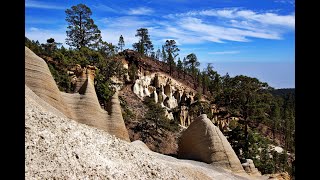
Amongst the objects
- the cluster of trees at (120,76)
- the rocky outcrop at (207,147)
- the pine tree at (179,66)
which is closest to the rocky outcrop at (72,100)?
the rocky outcrop at (207,147)

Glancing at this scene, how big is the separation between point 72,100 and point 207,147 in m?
7.02

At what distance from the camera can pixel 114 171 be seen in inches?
356

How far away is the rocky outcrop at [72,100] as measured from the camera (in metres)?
13.4

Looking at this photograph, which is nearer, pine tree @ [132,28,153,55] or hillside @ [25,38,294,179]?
hillside @ [25,38,294,179]

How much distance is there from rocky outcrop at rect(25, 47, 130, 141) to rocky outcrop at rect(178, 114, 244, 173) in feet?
11.9

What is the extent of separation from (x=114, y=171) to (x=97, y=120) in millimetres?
7463

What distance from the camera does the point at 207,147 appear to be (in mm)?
18109

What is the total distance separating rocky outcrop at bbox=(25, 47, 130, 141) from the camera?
44.1 feet

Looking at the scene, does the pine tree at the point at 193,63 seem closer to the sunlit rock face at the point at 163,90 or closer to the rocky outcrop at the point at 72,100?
the sunlit rock face at the point at 163,90

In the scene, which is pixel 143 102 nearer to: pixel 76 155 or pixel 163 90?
pixel 163 90

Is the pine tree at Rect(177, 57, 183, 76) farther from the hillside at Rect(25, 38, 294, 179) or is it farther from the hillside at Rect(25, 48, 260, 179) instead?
the hillside at Rect(25, 48, 260, 179)

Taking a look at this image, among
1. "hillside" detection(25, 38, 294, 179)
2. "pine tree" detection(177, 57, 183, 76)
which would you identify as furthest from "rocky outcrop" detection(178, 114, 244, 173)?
"pine tree" detection(177, 57, 183, 76)

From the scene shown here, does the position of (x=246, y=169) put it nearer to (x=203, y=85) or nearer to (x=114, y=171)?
(x=114, y=171)

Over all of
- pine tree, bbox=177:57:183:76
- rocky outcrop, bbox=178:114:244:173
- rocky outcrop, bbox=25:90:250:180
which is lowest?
rocky outcrop, bbox=178:114:244:173
